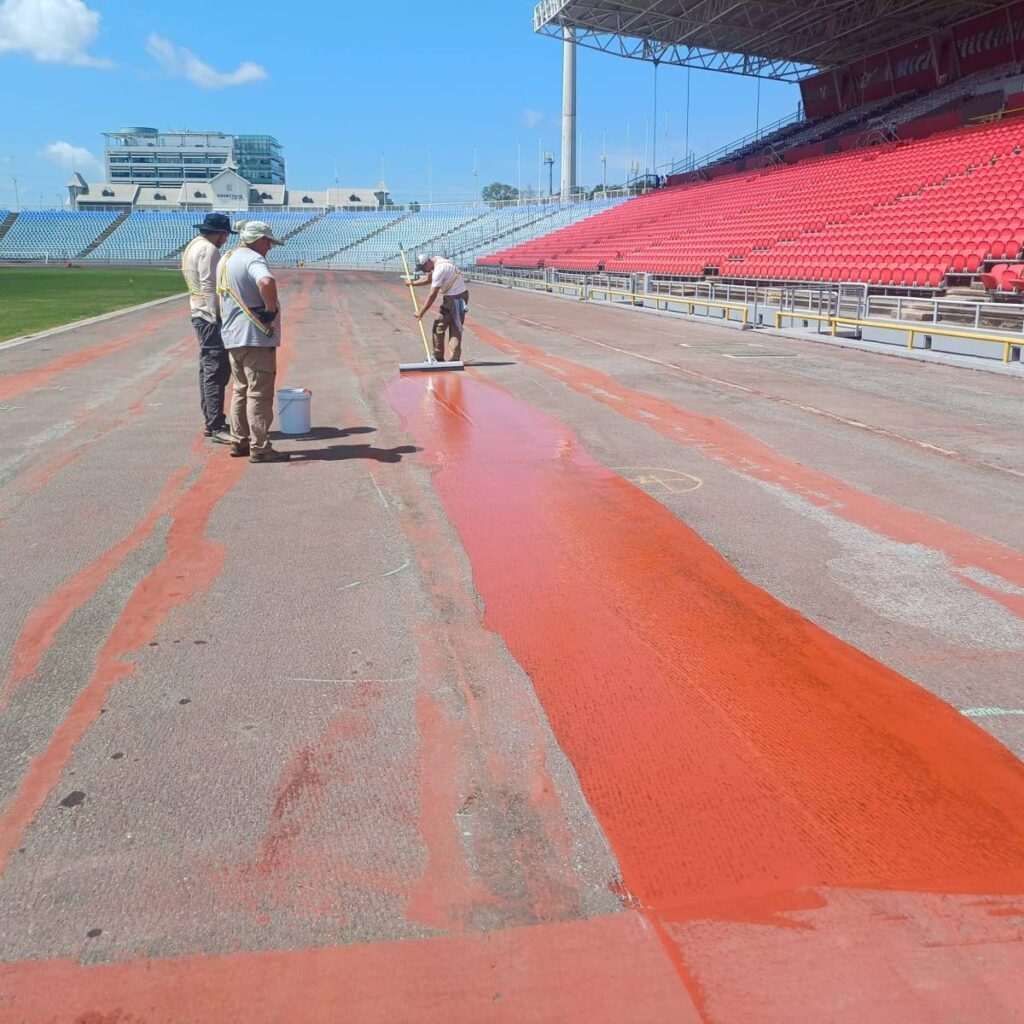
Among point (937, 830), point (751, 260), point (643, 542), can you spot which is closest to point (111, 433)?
point (643, 542)

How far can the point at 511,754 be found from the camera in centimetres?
318

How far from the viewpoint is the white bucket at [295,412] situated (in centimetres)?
841

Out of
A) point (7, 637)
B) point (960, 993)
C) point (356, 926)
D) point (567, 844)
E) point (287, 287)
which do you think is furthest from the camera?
point (287, 287)

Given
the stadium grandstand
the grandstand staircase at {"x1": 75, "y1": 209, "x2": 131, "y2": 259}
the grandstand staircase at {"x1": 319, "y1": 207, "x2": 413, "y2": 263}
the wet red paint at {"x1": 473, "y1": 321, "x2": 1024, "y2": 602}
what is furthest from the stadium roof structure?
the grandstand staircase at {"x1": 75, "y1": 209, "x2": 131, "y2": 259}

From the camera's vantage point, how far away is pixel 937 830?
109 inches

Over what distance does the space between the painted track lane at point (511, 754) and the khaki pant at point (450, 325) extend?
6.41m

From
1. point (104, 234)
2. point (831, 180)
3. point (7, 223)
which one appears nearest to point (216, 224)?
point (831, 180)

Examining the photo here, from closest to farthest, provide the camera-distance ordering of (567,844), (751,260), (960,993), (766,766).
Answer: (960,993) → (567,844) → (766,766) → (751,260)

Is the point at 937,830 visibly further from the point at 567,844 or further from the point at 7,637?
the point at 7,637

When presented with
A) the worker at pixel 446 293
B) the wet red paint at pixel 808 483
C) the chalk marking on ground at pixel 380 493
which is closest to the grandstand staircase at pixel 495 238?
the worker at pixel 446 293

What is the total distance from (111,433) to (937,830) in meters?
8.19

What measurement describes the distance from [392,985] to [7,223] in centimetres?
11569

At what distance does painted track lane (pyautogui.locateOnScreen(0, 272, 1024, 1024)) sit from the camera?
2.27 m

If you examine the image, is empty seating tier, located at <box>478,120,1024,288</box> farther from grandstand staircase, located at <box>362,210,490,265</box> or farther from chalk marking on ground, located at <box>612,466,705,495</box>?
grandstand staircase, located at <box>362,210,490,265</box>
